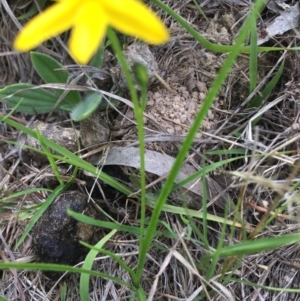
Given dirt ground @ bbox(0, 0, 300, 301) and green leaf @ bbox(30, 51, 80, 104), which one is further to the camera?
green leaf @ bbox(30, 51, 80, 104)

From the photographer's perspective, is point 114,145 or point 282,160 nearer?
point 282,160

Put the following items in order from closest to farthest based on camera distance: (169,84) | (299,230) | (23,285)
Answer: (299,230), (23,285), (169,84)

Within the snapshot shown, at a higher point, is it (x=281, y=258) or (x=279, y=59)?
(x=279, y=59)

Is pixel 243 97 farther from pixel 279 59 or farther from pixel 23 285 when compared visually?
pixel 23 285

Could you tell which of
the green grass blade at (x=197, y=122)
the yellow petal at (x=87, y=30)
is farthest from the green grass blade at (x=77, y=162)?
the yellow petal at (x=87, y=30)

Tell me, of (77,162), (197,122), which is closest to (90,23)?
(197,122)

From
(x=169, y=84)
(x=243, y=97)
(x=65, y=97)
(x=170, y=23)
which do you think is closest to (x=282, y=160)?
(x=243, y=97)

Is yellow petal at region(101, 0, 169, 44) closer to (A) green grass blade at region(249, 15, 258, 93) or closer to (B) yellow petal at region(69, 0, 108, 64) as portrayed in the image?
(B) yellow petal at region(69, 0, 108, 64)

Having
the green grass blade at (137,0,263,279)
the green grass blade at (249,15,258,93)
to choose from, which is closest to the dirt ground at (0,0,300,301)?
the green grass blade at (249,15,258,93)
